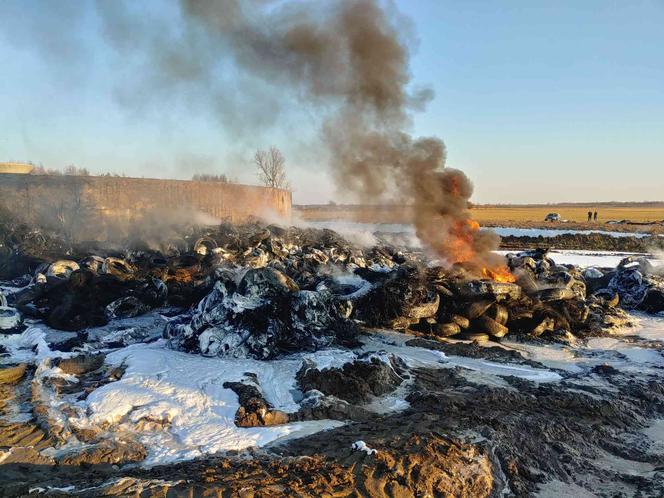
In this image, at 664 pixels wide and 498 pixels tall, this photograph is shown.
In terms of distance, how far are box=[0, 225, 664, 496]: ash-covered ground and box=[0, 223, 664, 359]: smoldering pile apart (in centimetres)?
5

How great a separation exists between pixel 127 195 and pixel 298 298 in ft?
48.3

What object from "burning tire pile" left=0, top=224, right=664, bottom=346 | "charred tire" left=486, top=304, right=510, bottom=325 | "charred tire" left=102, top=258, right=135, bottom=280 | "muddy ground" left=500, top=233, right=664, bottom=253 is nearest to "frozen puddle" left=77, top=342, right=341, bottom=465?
"burning tire pile" left=0, top=224, right=664, bottom=346

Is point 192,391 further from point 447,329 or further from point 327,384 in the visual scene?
point 447,329

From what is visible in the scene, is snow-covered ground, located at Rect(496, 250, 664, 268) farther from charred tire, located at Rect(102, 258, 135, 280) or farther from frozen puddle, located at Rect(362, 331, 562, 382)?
charred tire, located at Rect(102, 258, 135, 280)

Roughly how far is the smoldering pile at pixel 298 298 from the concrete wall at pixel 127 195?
10.3ft

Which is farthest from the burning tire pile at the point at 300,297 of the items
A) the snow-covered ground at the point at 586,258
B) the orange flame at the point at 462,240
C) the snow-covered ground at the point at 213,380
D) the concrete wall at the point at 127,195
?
the snow-covered ground at the point at 586,258

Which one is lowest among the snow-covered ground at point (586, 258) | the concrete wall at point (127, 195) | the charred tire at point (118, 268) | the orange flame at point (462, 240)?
the snow-covered ground at point (586, 258)

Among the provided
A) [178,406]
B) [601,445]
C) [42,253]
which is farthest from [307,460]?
[42,253]

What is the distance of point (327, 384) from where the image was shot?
24.1 feet

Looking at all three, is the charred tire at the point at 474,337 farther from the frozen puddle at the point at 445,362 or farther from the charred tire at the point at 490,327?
the frozen puddle at the point at 445,362

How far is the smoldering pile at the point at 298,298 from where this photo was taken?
9.66 meters

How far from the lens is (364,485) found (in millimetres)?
4629

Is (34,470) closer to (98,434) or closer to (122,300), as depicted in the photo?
(98,434)

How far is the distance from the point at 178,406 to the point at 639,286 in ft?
44.7
